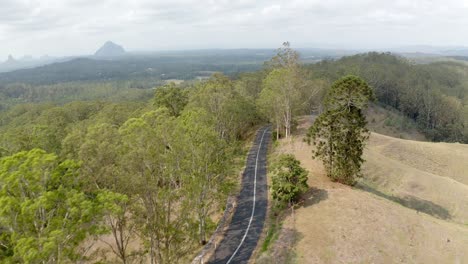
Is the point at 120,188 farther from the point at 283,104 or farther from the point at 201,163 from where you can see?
the point at 283,104

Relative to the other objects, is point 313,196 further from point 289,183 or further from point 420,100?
point 420,100

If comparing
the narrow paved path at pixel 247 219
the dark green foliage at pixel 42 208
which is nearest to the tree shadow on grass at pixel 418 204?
the narrow paved path at pixel 247 219

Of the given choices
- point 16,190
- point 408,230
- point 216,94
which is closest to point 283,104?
point 216,94

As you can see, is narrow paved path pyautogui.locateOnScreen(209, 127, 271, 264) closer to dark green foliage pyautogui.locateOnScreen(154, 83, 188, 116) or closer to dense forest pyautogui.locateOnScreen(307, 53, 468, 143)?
dark green foliage pyautogui.locateOnScreen(154, 83, 188, 116)

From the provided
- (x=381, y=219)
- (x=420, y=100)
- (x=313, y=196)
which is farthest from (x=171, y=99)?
(x=420, y=100)

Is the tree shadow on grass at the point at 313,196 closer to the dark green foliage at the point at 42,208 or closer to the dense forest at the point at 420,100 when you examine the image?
the dark green foliage at the point at 42,208

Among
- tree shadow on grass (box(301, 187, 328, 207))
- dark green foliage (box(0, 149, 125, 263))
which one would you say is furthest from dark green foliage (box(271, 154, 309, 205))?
dark green foliage (box(0, 149, 125, 263))

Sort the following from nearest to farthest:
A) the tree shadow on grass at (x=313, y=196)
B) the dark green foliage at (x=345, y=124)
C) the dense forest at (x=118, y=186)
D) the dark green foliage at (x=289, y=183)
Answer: the dense forest at (x=118, y=186)
the dark green foliage at (x=289, y=183)
the tree shadow on grass at (x=313, y=196)
the dark green foliage at (x=345, y=124)
